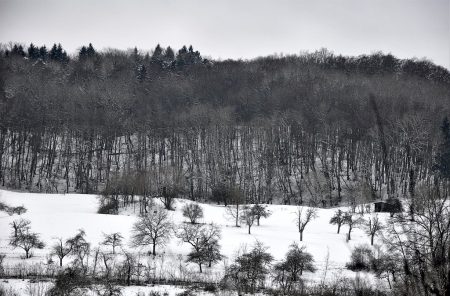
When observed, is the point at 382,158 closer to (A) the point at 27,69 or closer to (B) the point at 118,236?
(B) the point at 118,236

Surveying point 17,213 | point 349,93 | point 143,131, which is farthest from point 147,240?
point 349,93

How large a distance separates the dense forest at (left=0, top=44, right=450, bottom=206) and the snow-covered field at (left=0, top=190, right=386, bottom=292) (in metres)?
7.33

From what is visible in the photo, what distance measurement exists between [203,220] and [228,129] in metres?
44.5

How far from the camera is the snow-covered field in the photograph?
1597 inches

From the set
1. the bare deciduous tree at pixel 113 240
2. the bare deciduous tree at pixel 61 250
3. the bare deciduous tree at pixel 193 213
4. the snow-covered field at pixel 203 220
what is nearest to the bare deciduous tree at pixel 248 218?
the snow-covered field at pixel 203 220

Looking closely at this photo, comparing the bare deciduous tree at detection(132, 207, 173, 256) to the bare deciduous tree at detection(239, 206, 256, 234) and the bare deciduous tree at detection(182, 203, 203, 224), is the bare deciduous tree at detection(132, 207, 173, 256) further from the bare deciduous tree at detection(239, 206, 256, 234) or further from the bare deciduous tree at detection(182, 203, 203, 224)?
the bare deciduous tree at detection(239, 206, 256, 234)

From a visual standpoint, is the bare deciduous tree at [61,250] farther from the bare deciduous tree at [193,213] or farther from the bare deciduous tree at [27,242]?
the bare deciduous tree at [193,213]

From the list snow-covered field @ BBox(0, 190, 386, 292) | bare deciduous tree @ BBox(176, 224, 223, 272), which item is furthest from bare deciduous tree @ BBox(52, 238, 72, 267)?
bare deciduous tree @ BBox(176, 224, 223, 272)

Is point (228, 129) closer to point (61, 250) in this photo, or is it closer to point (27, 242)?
point (27, 242)

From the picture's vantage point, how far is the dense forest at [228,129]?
78062 mm

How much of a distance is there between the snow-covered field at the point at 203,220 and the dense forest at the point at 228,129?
24.0ft

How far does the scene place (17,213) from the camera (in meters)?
50.0

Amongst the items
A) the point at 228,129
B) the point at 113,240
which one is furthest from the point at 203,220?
the point at 228,129

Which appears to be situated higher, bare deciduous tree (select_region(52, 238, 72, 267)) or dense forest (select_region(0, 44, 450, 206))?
dense forest (select_region(0, 44, 450, 206))
